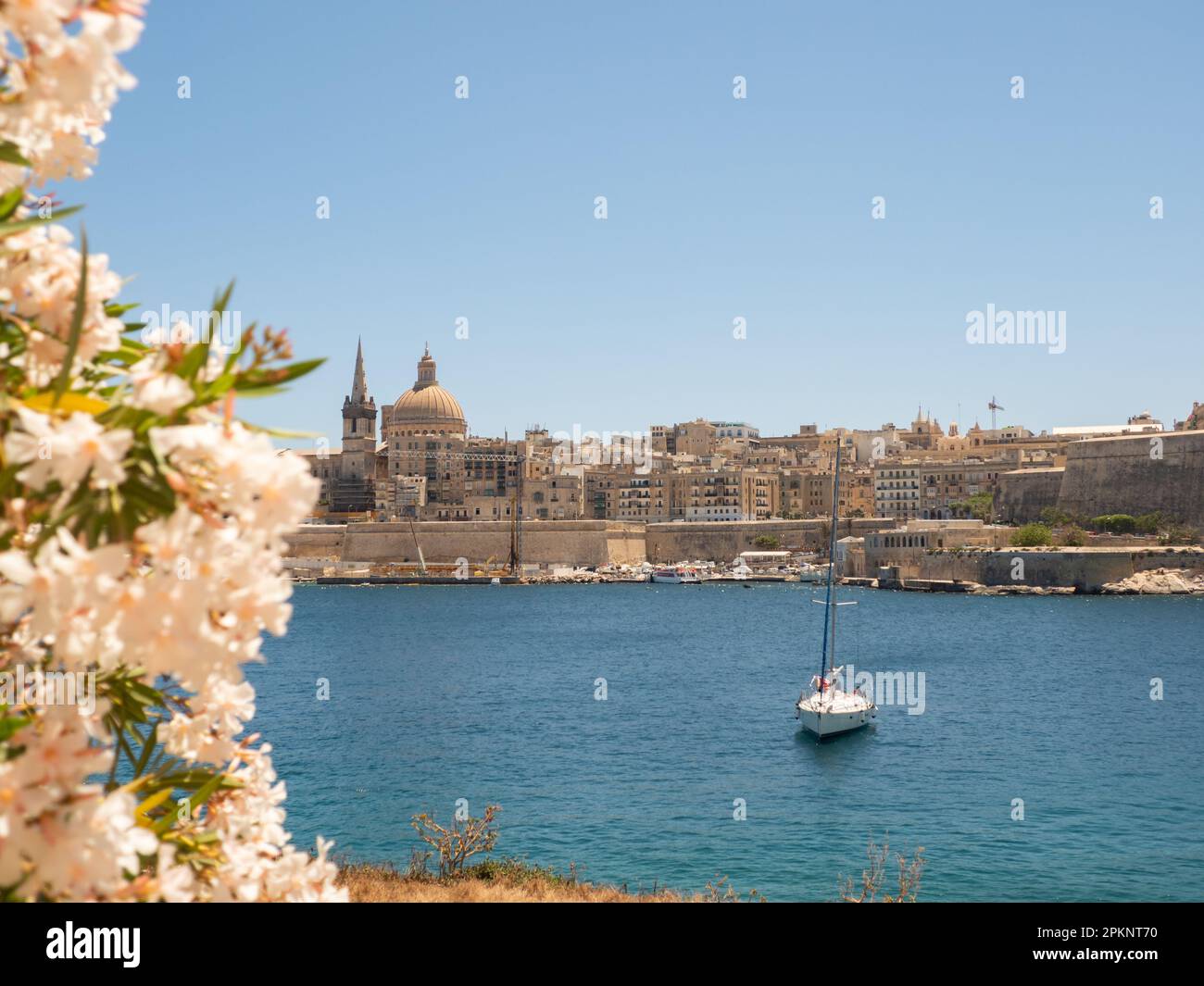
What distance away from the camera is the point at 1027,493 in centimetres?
8212

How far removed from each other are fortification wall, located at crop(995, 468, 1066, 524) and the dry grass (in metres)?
72.5

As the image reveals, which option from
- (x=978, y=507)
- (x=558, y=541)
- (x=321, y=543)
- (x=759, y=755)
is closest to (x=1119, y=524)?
(x=978, y=507)

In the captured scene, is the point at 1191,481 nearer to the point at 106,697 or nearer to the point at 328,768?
the point at 328,768

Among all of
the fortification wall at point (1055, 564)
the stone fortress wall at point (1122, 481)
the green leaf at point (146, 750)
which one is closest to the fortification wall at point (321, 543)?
the fortification wall at point (1055, 564)

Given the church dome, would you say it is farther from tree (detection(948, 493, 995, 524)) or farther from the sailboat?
the sailboat

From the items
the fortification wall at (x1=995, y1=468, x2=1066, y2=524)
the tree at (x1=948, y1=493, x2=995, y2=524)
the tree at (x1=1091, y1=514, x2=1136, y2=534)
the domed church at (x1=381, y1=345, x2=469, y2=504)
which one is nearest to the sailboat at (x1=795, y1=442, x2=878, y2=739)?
the tree at (x1=1091, y1=514, x2=1136, y2=534)

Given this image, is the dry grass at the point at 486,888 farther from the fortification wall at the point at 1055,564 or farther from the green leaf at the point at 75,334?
the fortification wall at the point at 1055,564

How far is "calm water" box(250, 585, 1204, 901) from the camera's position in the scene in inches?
653

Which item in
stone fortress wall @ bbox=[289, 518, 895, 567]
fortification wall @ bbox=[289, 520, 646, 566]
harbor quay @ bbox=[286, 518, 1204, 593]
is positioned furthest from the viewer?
fortification wall @ bbox=[289, 520, 646, 566]

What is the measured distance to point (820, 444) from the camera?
11481 cm

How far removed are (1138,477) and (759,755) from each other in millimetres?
57272
